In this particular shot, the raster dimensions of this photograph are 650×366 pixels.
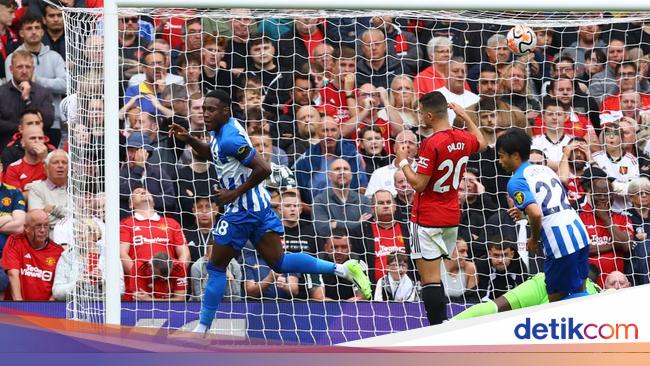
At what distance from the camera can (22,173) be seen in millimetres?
12039

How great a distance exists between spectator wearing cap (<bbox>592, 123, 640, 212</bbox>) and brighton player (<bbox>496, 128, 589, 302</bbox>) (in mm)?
1973

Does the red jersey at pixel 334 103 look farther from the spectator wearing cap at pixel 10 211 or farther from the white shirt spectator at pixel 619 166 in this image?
the spectator wearing cap at pixel 10 211

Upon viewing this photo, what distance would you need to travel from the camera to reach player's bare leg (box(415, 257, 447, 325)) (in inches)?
405

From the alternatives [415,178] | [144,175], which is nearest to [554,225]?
[415,178]

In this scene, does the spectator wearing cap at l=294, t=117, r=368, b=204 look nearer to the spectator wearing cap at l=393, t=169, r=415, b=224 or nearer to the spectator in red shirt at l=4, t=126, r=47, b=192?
the spectator wearing cap at l=393, t=169, r=415, b=224

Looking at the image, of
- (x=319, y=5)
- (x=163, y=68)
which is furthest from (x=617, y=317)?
(x=163, y=68)

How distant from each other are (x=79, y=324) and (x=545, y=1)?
366cm

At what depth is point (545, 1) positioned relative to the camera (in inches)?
386

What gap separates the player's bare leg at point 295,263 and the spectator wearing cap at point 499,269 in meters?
1.36

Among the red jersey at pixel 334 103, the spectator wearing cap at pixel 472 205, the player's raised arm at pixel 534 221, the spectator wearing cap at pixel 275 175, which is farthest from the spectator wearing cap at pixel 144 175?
the player's raised arm at pixel 534 221

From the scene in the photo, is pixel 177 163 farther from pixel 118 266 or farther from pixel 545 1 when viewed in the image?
pixel 545 1

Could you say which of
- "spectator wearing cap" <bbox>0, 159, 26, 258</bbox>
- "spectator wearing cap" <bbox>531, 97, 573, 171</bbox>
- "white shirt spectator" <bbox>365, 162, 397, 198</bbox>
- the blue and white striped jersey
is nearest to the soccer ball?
"spectator wearing cap" <bbox>531, 97, 573, 171</bbox>

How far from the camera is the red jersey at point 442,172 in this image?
10.2m

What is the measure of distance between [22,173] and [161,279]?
5.17 feet
